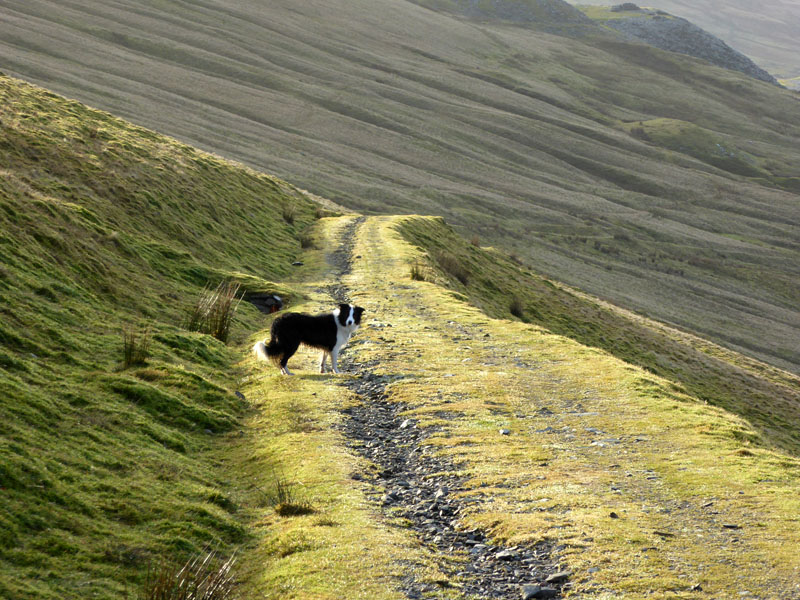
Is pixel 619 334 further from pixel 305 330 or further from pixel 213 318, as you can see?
pixel 305 330

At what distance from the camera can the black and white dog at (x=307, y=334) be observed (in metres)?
21.5

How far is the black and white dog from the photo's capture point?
21516 mm

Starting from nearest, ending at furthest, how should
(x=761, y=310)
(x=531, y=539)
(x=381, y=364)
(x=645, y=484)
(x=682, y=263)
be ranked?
(x=531, y=539) → (x=645, y=484) → (x=381, y=364) → (x=761, y=310) → (x=682, y=263)

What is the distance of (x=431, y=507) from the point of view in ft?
44.4

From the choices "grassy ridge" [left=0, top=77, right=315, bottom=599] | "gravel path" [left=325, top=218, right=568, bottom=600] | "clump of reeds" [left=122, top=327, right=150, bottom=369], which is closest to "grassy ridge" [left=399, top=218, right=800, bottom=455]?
"grassy ridge" [left=0, top=77, right=315, bottom=599]

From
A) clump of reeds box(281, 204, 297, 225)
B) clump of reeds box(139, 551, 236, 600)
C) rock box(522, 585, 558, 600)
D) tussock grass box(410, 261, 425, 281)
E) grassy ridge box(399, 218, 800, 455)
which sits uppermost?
rock box(522, 585, 558, 600)

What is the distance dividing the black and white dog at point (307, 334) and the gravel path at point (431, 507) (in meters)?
1.92

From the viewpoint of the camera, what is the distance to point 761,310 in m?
111

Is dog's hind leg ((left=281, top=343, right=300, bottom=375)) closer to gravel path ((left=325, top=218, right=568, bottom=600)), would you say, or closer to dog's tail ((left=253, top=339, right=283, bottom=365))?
A: dog's tail ((left=253, top=339, right=283, bottom=365))

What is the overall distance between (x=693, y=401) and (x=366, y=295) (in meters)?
19.0

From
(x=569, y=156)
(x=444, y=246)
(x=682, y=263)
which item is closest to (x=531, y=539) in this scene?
(x=444, y=246)

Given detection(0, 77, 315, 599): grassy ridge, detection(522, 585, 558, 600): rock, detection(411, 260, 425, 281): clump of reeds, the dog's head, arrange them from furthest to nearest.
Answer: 1. detection(411, 260, 425, 281): clump of reeds
2. the dog's head
3. detection(0, 77, 315, 599): grassy ridge
4. detection(522, 585, 558, 600): rock

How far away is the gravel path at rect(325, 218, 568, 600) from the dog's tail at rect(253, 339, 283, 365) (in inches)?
102

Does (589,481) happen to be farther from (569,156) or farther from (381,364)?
(569,156)
